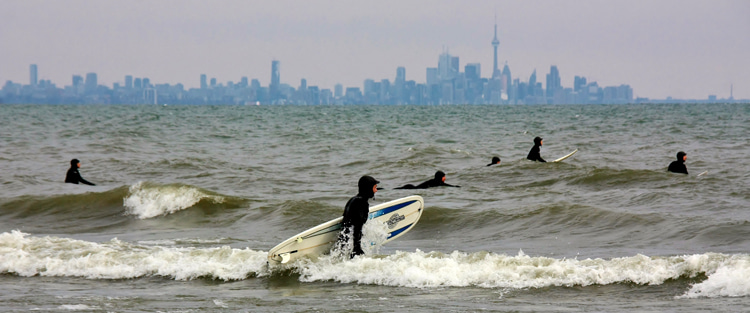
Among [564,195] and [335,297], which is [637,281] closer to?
[335,297]

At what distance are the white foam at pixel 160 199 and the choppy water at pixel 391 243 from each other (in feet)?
0.17

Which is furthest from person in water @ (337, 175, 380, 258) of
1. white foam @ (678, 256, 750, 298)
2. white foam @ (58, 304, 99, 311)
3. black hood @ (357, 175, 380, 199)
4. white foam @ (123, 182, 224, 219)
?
white foam @ (123, 182, 224, 219)

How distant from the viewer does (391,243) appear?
39.9 feet

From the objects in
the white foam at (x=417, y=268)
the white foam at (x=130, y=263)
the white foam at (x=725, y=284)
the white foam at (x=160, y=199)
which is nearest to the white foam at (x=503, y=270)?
the white foam at (x=417, y=268)

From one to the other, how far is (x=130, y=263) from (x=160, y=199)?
7046mm

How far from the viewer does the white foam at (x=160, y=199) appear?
16641 millimetres

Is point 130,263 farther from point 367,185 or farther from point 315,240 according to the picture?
point 367,185

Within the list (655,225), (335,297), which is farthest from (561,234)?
(335,297)

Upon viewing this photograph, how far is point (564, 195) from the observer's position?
17.6 m

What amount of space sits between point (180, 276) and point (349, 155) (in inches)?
784

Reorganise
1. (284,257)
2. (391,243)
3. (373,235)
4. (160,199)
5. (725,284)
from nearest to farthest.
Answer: (725,284) → (284,257) → (373,235) → (391,243) → (160,199)

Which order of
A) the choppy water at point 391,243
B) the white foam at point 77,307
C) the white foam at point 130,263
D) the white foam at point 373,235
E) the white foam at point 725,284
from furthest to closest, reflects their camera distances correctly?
the white foam at point 373,235 → the white foam at point 130,263 → the choppy water at point 391,243 → the white foam at point 725,284 → the white foam at point 77,307

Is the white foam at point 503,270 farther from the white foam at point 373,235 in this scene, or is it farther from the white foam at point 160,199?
the white foam at point 160,199

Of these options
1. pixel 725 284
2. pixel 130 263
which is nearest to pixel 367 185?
pixel 130 263
